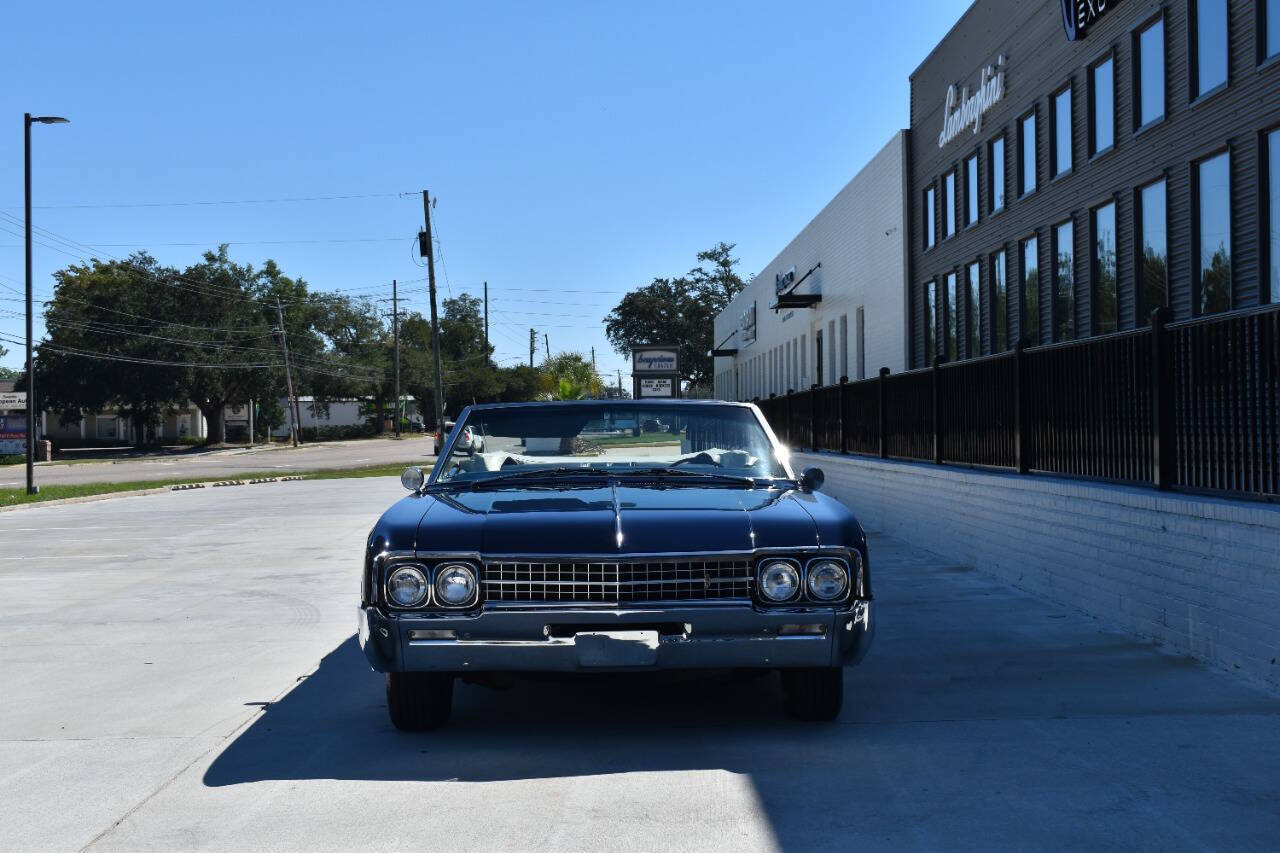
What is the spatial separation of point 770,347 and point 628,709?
3771 centimetres

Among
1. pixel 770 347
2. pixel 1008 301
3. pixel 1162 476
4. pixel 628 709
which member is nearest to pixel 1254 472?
pixel 1162 476

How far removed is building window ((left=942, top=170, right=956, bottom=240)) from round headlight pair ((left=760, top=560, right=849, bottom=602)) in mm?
20543

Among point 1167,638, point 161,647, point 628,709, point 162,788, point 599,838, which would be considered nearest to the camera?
point 599,838

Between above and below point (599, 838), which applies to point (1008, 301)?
above

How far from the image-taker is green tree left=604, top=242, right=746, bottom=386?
9938 centimetres

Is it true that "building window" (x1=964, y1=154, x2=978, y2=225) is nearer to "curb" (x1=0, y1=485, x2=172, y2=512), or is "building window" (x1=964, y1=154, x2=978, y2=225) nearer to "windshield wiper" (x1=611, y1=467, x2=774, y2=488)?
"windshield wiper" (x1=611, y1=467, x2=774, y2=488)

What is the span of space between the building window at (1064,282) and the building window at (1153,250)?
227cm

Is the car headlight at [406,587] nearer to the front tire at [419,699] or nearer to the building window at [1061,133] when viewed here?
the front tire at [419,699]

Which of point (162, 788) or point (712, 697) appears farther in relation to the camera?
point (712, 697)

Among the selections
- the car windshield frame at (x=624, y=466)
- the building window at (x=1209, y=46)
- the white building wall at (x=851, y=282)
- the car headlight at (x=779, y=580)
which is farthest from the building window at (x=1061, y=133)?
the car headlight at (x=779, y=580)

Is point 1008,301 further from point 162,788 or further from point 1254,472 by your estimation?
point 162,788

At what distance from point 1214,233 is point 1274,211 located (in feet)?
3.92

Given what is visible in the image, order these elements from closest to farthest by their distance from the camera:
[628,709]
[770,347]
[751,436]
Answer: [628,709], [751,436], [770,347]

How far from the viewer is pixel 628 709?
6270 millimetres
